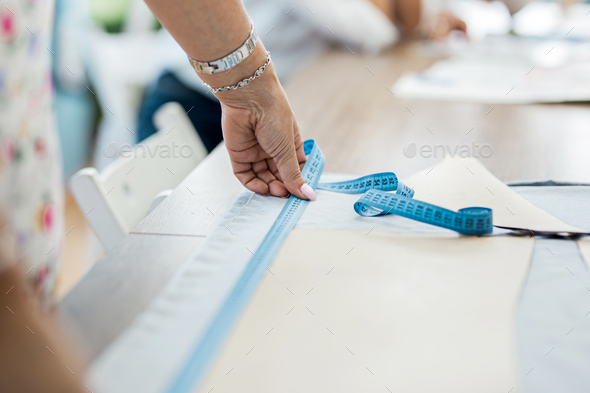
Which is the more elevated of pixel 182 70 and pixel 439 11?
pixel 182 70

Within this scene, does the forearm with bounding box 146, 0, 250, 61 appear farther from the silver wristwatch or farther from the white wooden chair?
the white wooden chair

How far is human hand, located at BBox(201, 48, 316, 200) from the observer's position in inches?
27.8

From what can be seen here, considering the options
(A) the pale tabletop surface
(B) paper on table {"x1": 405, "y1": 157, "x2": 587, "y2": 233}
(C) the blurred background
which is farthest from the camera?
(C) the blurred background

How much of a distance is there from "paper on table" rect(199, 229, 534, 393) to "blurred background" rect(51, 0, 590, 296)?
5.80ft

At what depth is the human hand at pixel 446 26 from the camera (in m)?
1.96

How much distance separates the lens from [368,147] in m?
1.00

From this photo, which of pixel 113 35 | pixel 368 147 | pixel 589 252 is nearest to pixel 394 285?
pixel 589 252

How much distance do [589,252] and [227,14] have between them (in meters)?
0.53

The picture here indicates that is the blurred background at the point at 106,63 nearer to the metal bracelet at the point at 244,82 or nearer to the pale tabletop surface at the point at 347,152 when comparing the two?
the pale tabletop surface at the point at 347,152

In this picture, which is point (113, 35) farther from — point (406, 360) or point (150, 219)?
point (406, 360)

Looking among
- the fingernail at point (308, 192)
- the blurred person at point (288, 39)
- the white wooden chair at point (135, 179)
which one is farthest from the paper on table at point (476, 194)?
the blurred person at point (288, 39)

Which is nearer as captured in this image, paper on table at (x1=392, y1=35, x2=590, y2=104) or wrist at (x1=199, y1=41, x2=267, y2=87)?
wrist at (x1=199, y1=41, x2=267, y2=87)

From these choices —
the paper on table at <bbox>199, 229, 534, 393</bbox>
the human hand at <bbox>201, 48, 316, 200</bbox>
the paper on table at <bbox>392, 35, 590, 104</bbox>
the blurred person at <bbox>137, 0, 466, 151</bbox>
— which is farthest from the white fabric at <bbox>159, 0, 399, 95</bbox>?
the paper on table at <bbox>199, 229, 534, 393</bbox>

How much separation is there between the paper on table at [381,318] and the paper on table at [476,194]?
55 mm
